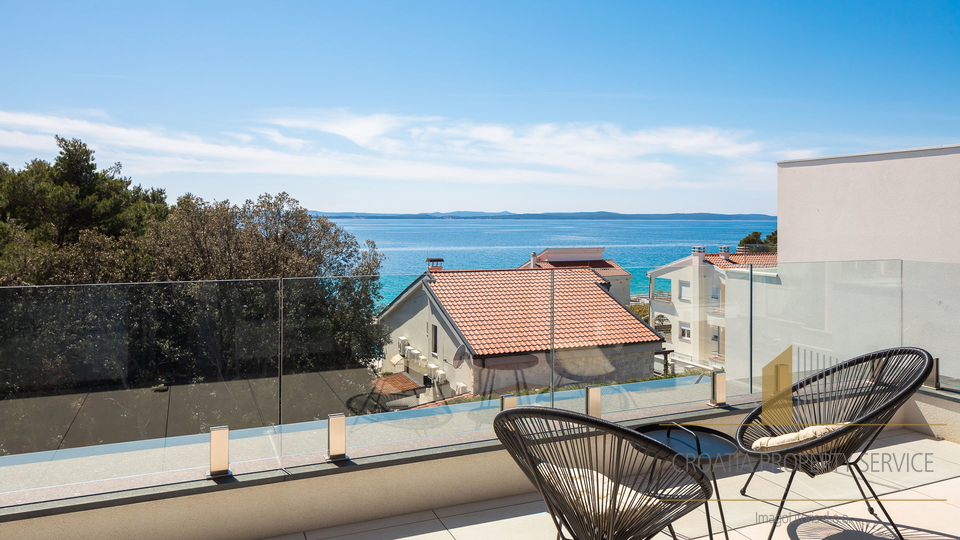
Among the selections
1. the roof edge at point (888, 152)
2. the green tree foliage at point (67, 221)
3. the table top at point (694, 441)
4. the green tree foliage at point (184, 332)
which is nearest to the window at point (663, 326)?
the table top at point (694, 441)

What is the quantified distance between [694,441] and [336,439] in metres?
1.80

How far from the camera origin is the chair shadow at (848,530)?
301cm

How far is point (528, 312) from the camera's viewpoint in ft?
12.6

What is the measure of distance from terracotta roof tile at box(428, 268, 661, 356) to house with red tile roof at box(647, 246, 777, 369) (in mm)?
241

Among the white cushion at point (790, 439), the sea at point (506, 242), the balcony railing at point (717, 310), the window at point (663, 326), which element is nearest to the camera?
the white cushion at point (790, 439)

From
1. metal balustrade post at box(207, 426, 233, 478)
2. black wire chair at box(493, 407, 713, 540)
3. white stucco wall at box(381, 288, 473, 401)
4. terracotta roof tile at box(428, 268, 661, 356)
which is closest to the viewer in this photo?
black wire chair at box(493, 407, 713, 540)

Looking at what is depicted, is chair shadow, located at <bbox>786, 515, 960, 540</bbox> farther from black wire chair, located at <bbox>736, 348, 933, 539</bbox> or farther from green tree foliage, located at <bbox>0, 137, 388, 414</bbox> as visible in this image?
green tree foliage, located at <bbox>0, 137, 388, 414</bbox>

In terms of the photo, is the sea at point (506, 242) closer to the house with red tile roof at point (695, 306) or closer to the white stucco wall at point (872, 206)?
the white stucco wall at point (872, 206)

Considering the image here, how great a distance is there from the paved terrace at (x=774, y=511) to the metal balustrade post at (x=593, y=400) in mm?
642

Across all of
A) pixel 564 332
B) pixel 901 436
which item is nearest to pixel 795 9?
pixel 901 436

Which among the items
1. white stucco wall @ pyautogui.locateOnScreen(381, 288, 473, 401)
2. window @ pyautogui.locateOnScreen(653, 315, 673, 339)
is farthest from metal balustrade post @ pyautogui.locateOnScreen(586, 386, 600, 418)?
white stucco wall @ pyautogui.locateOnScreen(381, 288, 473, 401)

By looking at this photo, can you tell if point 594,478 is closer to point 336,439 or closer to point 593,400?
point 336,439

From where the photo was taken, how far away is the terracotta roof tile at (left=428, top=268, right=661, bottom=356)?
12.1ft

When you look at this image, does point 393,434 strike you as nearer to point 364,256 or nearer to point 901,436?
point 901,436
